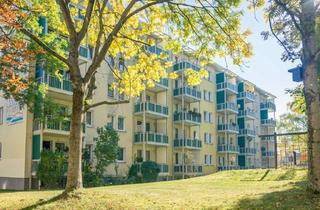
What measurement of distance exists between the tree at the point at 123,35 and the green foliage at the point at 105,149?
10718 millimetres

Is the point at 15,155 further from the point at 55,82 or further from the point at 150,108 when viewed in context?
the point at 150,108

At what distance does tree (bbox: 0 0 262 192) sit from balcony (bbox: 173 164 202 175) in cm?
2359

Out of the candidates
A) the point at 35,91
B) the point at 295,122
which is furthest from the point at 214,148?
the point at 35,91

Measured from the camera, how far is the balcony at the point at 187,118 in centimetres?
4072

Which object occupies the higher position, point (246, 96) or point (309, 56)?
point (246, 96)

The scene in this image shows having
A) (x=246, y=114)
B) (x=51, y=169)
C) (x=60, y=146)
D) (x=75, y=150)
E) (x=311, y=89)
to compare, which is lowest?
(x=51, y=169)

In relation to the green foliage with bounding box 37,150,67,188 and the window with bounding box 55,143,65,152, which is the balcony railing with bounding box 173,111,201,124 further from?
the green foliage with bounding box 37,150,67,188

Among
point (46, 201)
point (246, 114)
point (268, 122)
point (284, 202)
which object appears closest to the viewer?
point (284, 202)

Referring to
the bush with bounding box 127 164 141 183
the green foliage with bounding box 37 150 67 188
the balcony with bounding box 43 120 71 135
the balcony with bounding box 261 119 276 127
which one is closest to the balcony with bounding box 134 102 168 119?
the bush with bounding box 127 164 141 183

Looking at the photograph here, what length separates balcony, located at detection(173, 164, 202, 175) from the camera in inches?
1563

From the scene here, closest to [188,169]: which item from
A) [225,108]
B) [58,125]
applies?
[225,108]

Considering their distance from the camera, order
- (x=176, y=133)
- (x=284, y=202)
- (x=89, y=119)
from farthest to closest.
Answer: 1. (x=176, y=133)
2. (x=89, y=119)
3. (x=284, y=202)

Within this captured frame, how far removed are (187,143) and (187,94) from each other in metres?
5.22

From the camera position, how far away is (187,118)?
1622 inches
